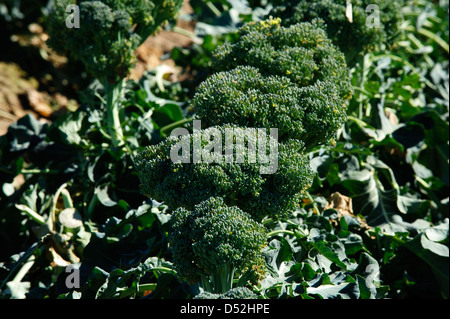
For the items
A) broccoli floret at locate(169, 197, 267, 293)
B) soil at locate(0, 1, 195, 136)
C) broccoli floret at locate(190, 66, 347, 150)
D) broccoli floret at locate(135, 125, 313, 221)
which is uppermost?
broccoli floret at locate(190, 66, 347, 150)

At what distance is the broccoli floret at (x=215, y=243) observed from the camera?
2465 millimetres

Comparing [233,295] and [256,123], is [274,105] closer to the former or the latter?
[256,123]

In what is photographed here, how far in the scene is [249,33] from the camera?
142 inches

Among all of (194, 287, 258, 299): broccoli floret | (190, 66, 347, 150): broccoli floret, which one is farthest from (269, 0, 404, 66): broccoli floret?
(194, 287, 258, 299): broccoli floret

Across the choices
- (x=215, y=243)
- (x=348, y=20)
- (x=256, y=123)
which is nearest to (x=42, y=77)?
(x=348, y=20)

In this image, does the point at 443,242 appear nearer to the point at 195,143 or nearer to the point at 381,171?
the point at 381,171

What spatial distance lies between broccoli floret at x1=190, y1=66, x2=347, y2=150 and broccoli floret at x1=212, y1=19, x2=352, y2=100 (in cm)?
11

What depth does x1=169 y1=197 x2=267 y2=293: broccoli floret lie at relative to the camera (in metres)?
2.46

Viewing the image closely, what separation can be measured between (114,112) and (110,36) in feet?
1.81

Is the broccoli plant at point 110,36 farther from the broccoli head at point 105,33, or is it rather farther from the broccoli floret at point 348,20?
the broccoli floret at point 348,20

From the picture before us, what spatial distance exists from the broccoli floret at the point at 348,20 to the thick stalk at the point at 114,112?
1.30 meters

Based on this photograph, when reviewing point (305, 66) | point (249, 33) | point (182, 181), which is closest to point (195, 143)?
point (182, 181)

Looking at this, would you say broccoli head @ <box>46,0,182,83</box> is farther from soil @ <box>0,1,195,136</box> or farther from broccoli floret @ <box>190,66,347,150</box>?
soil @ <box>0,1,195,136</box>
